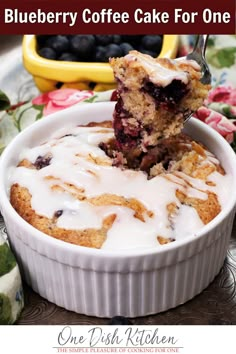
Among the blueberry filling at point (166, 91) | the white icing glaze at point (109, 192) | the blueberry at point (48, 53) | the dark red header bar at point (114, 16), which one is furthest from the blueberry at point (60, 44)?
the blueberry filling at point (166, 91)

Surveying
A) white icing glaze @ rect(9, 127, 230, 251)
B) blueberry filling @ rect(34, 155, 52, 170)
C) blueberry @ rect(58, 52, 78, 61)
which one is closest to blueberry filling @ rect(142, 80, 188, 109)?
white icing glaze @ rect(9, 127, 230, 251)

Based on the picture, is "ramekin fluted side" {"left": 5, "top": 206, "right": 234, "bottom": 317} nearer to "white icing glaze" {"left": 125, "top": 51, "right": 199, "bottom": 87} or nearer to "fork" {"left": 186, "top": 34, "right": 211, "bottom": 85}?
"white icing glaze" {"left": 125, "top": 51, "right": 199, "bottom": 87}

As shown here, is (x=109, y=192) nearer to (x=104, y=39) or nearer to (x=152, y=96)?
(x=152, y=96)

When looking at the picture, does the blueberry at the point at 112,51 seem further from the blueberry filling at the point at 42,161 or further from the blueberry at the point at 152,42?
the blueberry filling at the point at 42,161

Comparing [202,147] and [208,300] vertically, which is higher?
[202,147]
